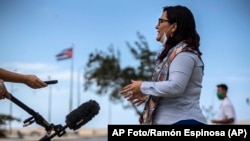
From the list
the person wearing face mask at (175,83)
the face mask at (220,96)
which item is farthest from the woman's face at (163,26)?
A: the face mask at (220,96)

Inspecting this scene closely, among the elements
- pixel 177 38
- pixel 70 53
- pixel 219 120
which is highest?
pixel 70 53

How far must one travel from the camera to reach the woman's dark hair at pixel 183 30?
10.9 ft

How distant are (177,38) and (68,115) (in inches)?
32.8

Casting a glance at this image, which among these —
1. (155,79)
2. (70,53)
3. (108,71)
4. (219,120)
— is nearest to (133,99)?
(155,79)

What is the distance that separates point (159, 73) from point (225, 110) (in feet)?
16.3

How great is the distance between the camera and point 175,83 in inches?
122

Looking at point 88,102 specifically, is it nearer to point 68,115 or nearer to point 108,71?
point 68,115

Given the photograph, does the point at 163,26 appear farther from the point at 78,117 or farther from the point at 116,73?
the point at 116,73

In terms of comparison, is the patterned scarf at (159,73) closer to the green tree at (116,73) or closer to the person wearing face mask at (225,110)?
the person wearing face mask at (225,110)

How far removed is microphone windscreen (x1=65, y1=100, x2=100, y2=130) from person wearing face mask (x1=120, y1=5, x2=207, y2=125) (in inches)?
10.1

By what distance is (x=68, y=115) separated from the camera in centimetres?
332

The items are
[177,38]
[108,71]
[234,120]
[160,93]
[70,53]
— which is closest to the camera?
[160,93]

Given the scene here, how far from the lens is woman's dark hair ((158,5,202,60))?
332cm

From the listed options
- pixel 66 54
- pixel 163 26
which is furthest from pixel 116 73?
pixel 163 26
